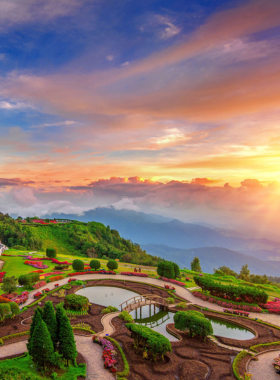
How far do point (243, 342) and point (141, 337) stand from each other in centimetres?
1124

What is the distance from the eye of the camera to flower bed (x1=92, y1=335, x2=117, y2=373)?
752 inches

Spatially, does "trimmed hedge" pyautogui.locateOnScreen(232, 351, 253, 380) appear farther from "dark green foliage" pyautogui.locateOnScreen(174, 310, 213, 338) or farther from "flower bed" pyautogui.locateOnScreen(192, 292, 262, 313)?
"flower bed" pyautogui.locateOnScreen(192, 292, 262, 313)

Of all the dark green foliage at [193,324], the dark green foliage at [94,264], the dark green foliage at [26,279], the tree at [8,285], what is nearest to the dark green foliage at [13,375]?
the dark green foliage at [193,324]

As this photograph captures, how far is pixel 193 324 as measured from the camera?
24234mm

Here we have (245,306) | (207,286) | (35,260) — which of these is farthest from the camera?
(35,260)

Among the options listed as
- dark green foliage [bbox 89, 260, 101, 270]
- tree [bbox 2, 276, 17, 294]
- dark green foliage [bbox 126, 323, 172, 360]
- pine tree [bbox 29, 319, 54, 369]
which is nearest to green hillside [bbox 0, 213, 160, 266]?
dark green foliage [bbox 89, 260, 101, 270]

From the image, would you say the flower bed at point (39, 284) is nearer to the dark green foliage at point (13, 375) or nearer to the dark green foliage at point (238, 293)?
the dark green foliage at point (13, 375)

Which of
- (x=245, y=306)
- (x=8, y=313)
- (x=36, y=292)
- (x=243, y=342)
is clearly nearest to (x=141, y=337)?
(x=243, y=342)

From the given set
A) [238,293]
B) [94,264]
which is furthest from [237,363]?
[94,264]

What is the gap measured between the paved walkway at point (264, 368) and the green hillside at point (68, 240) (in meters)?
51.3

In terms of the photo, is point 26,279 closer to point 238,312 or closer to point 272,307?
point 238,312

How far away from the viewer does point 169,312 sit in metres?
33.3

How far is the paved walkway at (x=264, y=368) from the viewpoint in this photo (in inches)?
752

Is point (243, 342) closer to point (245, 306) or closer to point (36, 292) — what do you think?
point (245, 306)
